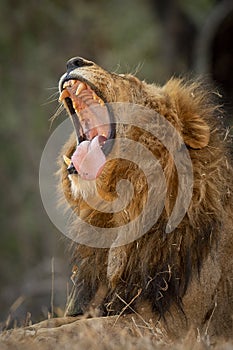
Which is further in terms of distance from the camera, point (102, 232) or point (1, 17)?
point (1, 17)

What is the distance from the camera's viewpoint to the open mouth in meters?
5.60

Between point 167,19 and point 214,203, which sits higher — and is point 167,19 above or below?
above

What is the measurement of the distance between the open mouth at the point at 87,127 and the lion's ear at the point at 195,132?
425 millimetres

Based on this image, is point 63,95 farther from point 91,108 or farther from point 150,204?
point 150,204

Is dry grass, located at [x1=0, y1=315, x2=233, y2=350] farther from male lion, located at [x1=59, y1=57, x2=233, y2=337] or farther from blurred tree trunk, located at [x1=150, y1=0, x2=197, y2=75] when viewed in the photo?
blurred tree trunk, located at [x1=150, y1=0, x2=197, y2=75]

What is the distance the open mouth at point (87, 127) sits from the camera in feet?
18.4

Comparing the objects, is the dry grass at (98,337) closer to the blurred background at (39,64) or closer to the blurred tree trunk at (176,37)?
the blurred tree trunk at (176,37)

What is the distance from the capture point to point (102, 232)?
18.5 ft

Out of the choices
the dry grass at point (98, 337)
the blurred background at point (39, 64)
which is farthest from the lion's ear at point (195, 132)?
the blurred background at point (39, 64)

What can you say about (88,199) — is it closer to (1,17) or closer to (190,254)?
(190,254)

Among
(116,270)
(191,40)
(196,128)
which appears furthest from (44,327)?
(191,40)

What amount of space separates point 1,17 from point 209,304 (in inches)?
496

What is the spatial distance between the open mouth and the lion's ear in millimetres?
425

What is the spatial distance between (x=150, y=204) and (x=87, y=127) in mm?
700
